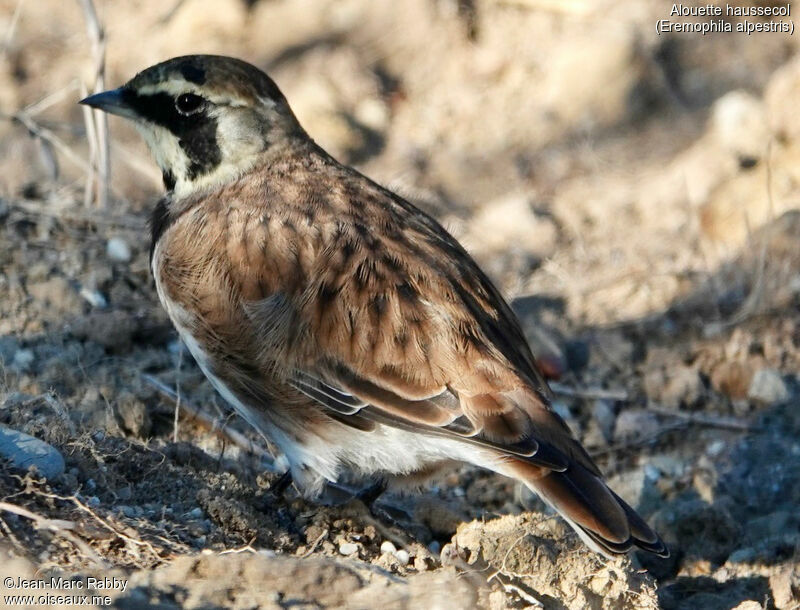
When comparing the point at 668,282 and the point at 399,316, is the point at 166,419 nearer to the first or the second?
the point at 399,316

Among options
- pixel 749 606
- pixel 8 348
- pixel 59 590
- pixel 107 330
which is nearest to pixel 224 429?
pixel 107 330

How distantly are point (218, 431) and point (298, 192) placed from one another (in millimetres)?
1175

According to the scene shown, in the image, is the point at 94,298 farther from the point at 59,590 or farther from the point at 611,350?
the point at 59,590

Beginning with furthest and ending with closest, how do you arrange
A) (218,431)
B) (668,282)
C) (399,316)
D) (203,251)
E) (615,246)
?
(615,246) < (668,282) < (218,431) < (203,251) < (399,316)

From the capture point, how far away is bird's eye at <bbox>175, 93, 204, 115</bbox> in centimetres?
539

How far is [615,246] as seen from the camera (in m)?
8.16

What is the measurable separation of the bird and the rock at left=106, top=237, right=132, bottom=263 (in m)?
1.44

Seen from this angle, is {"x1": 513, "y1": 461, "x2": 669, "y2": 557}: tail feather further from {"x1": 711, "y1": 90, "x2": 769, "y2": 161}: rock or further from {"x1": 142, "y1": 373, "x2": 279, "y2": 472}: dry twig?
{"x1": 711, "y1": 90, "x2": 769, "y2": 161}: rock

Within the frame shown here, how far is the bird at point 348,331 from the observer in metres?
4.30

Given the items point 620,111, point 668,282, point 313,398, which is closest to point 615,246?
point 668,282

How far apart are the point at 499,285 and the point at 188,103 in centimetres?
285

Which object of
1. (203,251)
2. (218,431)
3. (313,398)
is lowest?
(218,431)

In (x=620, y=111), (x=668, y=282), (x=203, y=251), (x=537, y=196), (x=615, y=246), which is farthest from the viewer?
(x=620, y=111)

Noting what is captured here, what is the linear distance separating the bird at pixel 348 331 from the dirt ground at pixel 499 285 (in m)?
0.29
